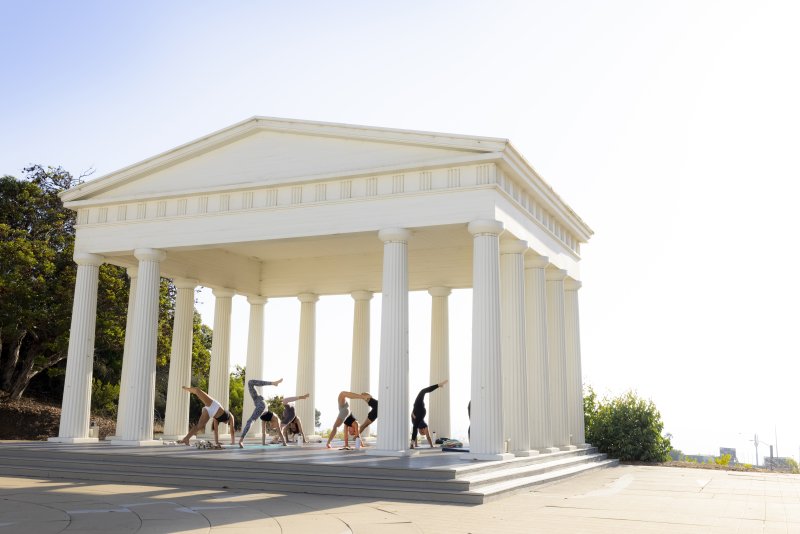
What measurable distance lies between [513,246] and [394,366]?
5.26m

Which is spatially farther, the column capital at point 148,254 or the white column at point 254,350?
the white column at point 254,350

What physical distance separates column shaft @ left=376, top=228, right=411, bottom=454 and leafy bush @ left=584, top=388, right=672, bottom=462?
39.8ft

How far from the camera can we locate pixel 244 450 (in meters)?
21.6

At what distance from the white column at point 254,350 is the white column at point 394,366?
13376 millimetres

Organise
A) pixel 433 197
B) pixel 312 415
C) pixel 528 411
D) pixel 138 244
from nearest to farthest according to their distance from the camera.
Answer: pixel 433 197, pixel 528 411, pixel 138 244, pixel 312 415

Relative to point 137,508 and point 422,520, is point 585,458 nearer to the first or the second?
point 422,520

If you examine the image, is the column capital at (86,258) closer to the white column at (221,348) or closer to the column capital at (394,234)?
the white column at (221,348)

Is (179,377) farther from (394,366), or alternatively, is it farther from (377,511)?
(377,511)

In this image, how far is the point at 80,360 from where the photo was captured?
78.3 ft

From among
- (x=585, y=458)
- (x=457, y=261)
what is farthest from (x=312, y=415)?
(x=585, y=458)

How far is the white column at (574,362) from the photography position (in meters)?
26.4

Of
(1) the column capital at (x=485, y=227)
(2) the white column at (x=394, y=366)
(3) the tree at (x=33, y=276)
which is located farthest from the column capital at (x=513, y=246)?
(3) the tree at (x=33, y=276)

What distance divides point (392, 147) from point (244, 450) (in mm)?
10092

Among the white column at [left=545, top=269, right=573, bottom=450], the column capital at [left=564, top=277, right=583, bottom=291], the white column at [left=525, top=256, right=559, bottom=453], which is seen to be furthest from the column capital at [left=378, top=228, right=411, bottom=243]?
the column capital at [left=564, top=277, right=583, bottom=291]
